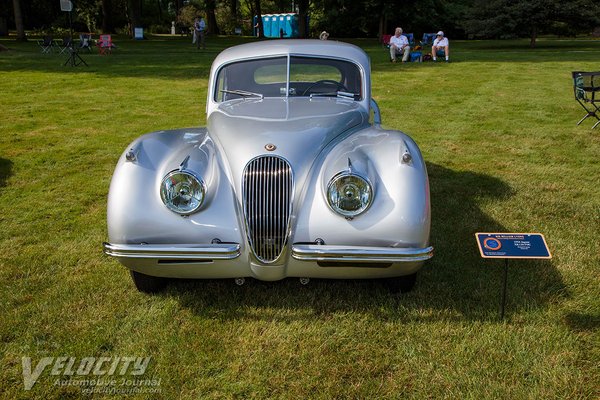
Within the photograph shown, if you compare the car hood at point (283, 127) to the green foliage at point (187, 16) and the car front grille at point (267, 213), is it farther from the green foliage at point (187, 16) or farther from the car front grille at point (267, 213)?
the green foliage at point (187, 16)

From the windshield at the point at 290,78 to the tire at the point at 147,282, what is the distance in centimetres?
197

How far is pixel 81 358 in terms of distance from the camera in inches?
117

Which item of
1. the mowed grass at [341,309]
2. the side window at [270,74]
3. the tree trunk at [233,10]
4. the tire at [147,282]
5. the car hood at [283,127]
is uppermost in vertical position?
the tree trunk at [233,10]

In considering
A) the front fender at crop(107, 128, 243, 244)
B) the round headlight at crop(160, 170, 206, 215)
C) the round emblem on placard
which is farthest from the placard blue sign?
the round headlight at crop(160, 170, 206, 215)

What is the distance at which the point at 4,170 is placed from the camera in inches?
262

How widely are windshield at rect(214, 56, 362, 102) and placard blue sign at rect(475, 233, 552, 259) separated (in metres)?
2.16

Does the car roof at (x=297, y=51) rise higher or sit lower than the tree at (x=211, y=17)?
lower

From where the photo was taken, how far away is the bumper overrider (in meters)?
3.07

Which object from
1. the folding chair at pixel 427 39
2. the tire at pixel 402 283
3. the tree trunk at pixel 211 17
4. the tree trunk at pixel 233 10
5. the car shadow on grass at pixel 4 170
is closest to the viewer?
the tire at pixel 402 283

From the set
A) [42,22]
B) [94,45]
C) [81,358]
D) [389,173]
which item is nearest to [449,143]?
[389,173]

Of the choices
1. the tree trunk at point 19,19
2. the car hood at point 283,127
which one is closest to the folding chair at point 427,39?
the tree trunk at point 19,19

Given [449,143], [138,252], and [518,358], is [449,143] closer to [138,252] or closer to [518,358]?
[518,358]

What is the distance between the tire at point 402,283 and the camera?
3561 mm

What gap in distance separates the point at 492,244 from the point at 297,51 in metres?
2.65
